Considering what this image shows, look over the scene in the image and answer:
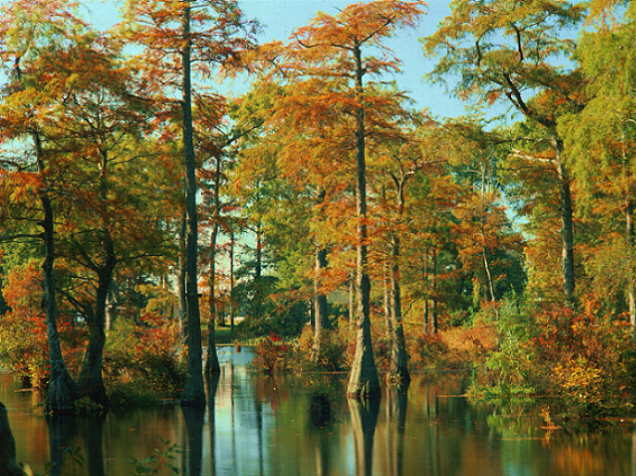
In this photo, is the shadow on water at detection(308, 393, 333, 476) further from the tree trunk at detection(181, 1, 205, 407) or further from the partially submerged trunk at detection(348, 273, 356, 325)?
the partially submerged trunk at detection(348, 273, 356, 325)

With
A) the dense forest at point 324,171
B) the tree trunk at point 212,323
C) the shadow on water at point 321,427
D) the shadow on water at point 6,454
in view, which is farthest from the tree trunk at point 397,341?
the shadow on water at point 6,454

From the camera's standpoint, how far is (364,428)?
17.9m

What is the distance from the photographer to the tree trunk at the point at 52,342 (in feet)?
68.1

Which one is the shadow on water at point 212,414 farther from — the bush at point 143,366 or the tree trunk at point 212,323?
the bush at point 143,366

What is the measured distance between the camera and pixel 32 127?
802 inches

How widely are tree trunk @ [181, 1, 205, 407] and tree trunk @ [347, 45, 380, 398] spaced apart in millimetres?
4882

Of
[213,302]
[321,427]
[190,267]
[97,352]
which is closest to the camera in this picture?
[321,427]

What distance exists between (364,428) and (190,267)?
25.5ft

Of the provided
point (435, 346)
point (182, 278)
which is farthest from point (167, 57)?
point (435, 346)

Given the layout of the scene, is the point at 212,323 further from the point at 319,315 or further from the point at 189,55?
the point at 189,55

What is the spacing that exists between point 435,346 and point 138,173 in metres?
18.3

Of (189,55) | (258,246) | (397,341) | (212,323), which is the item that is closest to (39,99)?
(189,55)

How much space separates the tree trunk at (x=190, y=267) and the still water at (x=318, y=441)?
0.77m

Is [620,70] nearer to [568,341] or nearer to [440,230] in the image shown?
[568,341]
